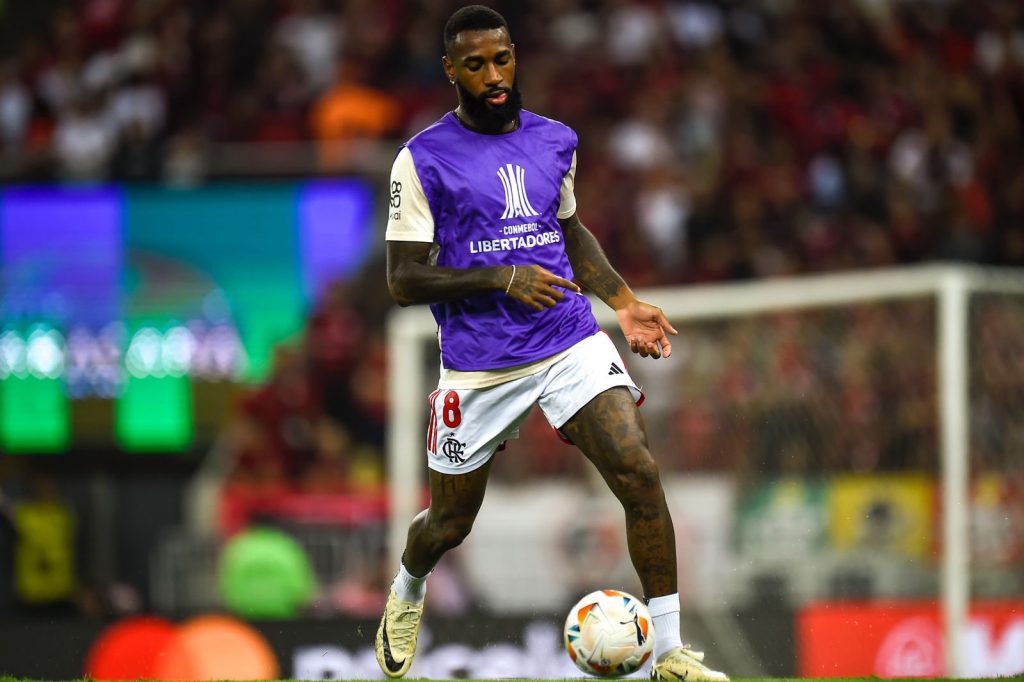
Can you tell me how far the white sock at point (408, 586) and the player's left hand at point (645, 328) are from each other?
139 centimetres

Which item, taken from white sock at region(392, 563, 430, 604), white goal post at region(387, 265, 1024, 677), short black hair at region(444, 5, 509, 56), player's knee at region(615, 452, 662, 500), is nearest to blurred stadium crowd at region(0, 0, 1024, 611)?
white goal post at region(387, 265, 1024, 677)

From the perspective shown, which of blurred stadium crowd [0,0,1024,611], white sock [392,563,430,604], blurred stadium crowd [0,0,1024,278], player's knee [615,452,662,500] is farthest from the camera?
blurred stadium crowd [0,0,1024,278]

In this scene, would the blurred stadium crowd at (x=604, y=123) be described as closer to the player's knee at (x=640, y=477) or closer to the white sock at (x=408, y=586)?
the white sock at (x=408, y=586)

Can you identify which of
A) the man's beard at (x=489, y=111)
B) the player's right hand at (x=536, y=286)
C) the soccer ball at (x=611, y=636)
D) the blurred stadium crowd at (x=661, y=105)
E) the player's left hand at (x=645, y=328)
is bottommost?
the soccer ball at (x=611, y=636)

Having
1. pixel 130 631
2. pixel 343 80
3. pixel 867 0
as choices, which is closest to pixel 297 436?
pixel 343 80

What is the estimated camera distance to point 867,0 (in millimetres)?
18250

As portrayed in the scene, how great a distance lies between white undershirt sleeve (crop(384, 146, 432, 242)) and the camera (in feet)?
20.4

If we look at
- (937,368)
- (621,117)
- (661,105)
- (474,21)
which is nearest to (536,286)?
(474,21)

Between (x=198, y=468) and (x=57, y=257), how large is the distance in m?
2.34

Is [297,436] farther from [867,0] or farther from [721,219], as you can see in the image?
Answer: [867,0]

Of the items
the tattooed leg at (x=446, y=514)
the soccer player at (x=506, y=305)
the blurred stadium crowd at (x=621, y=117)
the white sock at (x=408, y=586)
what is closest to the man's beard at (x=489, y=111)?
the soccer player at (x=506, y=305)

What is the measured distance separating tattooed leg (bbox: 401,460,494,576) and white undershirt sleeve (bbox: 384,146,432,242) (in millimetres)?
939

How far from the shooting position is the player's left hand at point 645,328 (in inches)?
247

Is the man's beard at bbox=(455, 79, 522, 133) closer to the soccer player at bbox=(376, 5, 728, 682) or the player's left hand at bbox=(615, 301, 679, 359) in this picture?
the soccer player at bbox=(376, 5, 728, 682)
